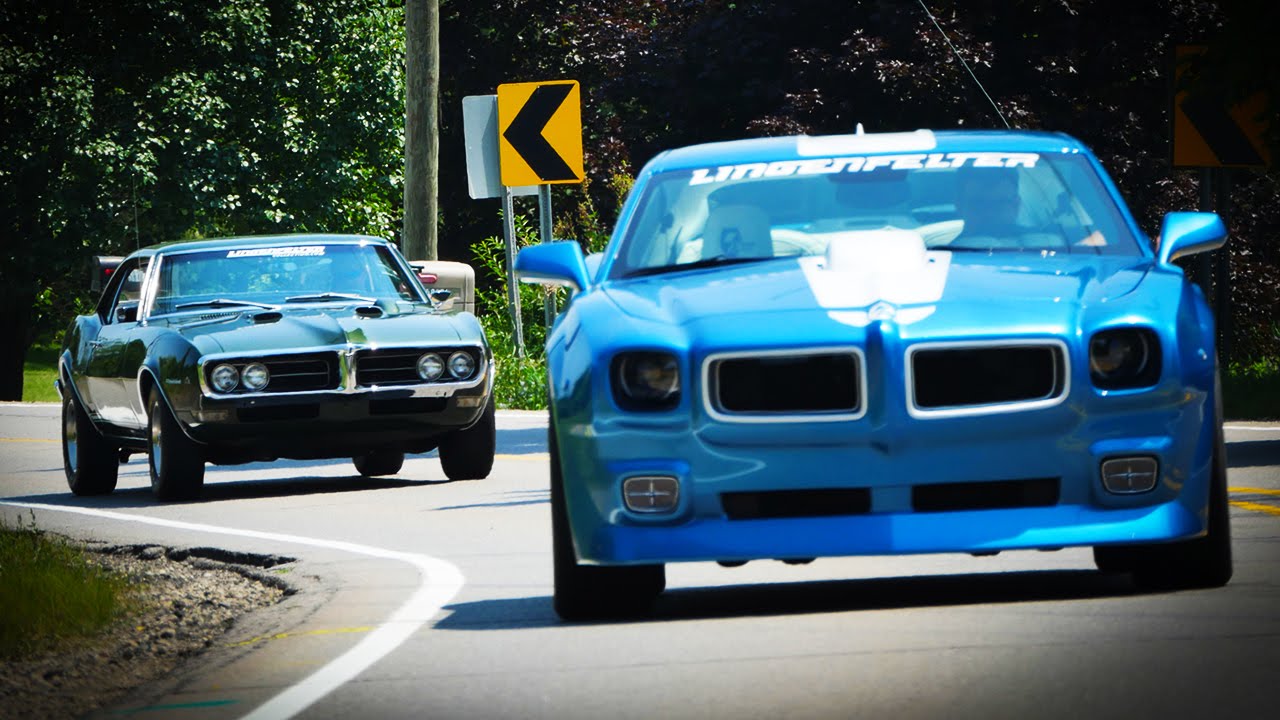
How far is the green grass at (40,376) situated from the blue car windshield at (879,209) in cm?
2421

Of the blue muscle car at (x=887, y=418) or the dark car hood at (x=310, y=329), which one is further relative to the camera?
the dark car hood at (x=310, y=329)

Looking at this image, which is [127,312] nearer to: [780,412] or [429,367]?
[429,367]

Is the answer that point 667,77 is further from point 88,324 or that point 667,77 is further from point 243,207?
point 88,324

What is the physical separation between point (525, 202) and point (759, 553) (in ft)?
119

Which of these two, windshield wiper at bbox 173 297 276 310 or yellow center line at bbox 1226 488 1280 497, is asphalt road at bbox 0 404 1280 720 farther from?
windshield wiper at bbox 173 297 276 310

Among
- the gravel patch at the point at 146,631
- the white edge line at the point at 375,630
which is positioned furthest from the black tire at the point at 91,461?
the gravel patch at the point at 146,631

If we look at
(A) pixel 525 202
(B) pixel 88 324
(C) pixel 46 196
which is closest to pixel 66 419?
(B) pixel 88 324

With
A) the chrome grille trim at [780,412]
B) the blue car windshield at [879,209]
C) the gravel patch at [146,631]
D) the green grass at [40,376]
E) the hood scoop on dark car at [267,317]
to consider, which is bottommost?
the green grass at [40,376]

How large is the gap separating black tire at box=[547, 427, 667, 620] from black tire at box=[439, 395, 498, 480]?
6713 millimetres

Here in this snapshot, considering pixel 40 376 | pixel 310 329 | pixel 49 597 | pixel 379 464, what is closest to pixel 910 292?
→ pixel 49 597

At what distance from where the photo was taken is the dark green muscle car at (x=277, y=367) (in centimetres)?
1396

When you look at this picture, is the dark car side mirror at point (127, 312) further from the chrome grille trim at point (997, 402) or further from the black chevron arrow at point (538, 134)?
the chrome grille trim at point (997, 402)

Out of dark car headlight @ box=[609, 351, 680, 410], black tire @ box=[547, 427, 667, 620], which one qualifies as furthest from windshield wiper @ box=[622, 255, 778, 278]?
dark car headlight @ box=[609, 351, 680, 410]

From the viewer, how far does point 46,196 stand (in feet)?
126
